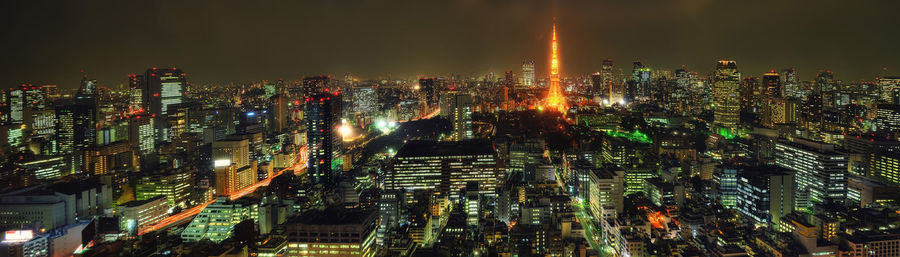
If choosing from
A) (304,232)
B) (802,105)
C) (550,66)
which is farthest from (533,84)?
(304,232)

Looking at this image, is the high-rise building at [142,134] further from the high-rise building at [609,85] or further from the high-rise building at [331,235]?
the high-rise building at [609,85]

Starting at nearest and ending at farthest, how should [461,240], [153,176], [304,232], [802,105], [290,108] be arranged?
[304,232] < [461,240] < [153,176] < [802,105] < [290,108]

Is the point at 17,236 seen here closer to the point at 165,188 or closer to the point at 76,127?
the point at 165,188

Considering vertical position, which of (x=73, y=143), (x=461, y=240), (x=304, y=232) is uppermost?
(x=73, y=143)

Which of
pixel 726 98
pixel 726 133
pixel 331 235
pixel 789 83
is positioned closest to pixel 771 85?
pixel 789 83

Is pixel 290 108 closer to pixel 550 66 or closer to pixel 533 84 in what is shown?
pixel 550 66
